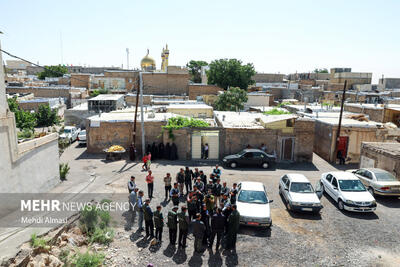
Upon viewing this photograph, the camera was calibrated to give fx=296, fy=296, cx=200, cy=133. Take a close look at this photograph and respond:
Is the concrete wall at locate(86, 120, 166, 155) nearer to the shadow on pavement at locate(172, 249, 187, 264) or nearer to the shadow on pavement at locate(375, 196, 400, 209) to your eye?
the shadow on pavement at locate(172, 249, 187, 264)

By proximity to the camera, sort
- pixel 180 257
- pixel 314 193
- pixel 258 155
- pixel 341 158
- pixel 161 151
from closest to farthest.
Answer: pixel 180 257 → pixel 314 193 → pixel 258 155 → pixel 161 151 → pixel 341 158

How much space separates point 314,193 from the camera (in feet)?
42.8

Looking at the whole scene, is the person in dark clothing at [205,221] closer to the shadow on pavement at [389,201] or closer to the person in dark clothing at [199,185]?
the person in dark clothing at [199,185]

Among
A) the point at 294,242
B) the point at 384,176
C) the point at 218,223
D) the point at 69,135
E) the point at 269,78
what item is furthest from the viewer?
the point at 269,78

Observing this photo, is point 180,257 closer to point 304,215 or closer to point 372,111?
point 304,215

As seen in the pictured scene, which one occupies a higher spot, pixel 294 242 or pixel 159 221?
pixel 159 221

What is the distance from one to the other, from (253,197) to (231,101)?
26.1 metres

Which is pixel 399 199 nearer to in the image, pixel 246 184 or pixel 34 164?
pixel 246 184

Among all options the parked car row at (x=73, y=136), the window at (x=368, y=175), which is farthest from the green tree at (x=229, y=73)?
the window at (x=368, y=175)

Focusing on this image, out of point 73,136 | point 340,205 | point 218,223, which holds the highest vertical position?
point 218,223

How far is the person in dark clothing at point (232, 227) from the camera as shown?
9531 mm

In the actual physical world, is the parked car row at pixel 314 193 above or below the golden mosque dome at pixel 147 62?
below

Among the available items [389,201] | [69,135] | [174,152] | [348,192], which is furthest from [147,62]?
[389,201]

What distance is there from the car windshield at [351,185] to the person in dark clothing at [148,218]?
881 centimetres
